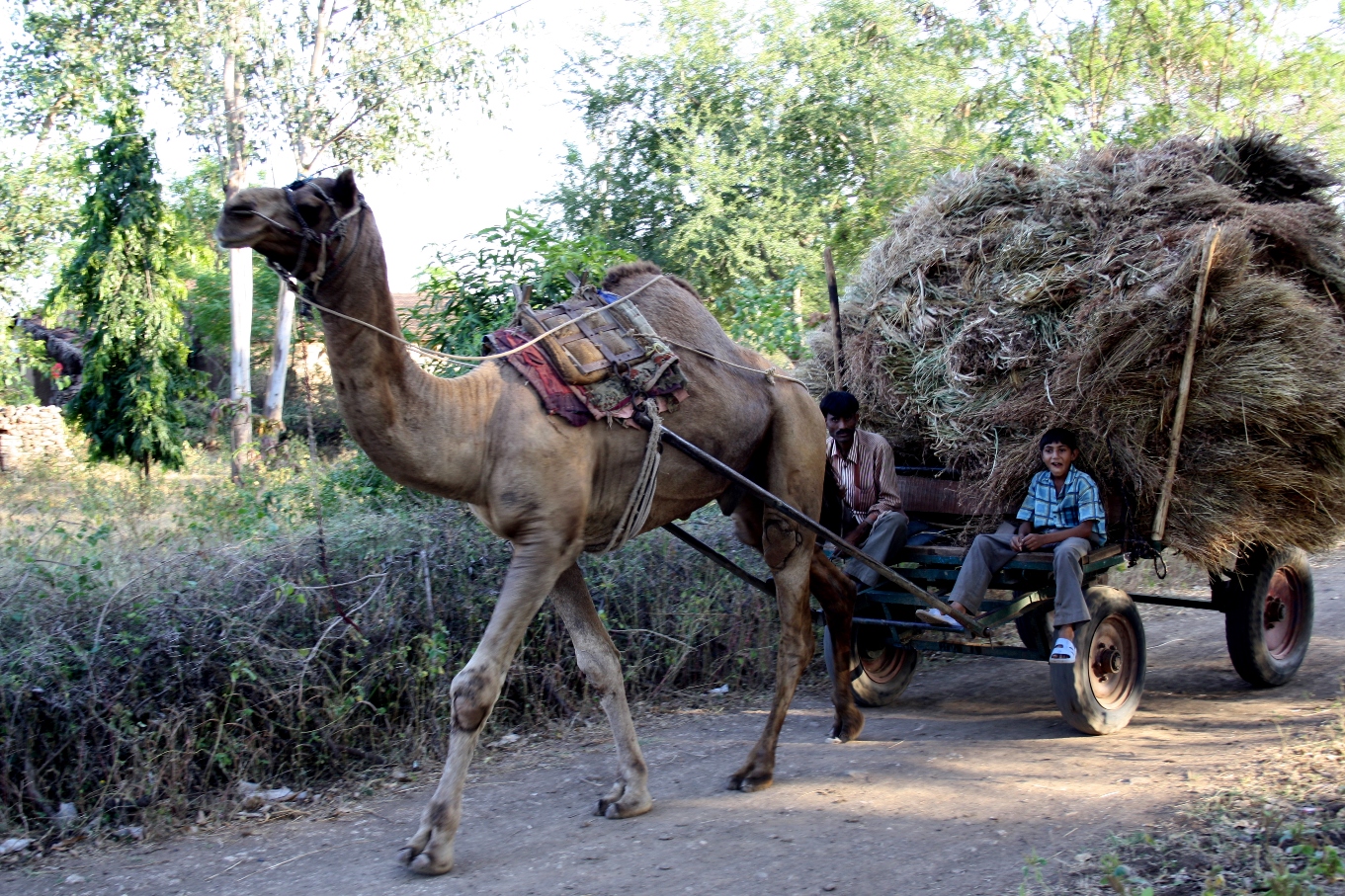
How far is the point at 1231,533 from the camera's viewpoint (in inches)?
230

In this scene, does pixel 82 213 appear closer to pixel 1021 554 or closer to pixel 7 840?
pixel 7 840

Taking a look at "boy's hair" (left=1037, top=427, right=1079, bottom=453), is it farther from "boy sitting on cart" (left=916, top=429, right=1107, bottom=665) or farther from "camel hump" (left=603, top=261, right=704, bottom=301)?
"camel hump" (left=603, top=261, right=704, bottom=301)

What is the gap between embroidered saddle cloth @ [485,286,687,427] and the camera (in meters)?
4.67

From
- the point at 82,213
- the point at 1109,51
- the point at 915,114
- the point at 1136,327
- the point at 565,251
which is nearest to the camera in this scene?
the point at 1136,327

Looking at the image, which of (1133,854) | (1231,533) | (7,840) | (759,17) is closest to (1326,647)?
(1231,533)

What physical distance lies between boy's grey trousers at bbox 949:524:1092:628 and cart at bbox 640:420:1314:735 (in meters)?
0.10

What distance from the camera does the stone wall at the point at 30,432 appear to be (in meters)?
19.2

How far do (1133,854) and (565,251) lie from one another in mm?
5274

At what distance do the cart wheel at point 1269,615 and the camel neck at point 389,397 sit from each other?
4.91 meters

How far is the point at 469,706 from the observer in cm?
427

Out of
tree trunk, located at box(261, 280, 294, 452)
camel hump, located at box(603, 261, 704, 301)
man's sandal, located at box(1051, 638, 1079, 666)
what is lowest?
man's sandal, located at box(1051, 638, 1079, 666)

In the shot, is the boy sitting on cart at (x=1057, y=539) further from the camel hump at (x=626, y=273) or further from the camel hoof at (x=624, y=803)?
the camel hump at (x=626, y=273)

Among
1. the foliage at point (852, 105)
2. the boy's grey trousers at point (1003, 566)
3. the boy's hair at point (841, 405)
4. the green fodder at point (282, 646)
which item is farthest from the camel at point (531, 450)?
the foliage at point (852, 105)

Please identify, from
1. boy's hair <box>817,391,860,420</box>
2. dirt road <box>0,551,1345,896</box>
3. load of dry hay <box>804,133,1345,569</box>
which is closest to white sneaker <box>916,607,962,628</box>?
dirt road <box>0,551,1345,896</box>
